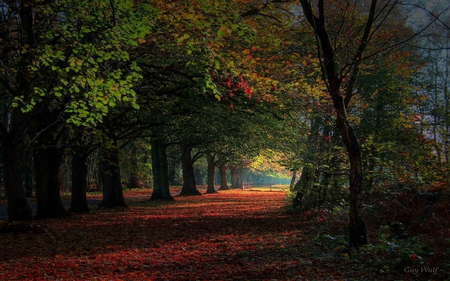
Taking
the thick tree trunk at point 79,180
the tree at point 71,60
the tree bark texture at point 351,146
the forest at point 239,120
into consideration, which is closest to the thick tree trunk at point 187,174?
the forest at point 239,120

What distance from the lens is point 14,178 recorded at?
37.3 ft

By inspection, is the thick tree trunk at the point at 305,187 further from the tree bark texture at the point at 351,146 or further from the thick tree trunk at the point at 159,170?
the thick tree trunk at the point at 159,170

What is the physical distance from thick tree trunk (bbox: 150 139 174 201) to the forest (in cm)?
807

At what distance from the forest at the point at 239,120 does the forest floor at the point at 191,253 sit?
2.3 inches

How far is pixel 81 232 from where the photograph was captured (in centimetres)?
1102

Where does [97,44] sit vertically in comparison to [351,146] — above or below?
above

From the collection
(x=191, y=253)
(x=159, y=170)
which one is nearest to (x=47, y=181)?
(x=191, y=253)

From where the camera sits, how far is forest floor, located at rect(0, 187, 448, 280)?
6176 mm

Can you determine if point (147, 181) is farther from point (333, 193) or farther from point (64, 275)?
point (64, 275)

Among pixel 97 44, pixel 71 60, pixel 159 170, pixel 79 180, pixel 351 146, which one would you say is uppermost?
pixel 97 44

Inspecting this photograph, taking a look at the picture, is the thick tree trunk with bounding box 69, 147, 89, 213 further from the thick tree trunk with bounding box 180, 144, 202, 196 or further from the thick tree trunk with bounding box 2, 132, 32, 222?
the thick tree trunk with bounding box 180, 144, 202, 196

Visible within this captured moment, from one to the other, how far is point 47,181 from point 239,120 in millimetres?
8515

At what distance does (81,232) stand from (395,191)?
10870mm

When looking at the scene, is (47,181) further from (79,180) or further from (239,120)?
(239,120)
